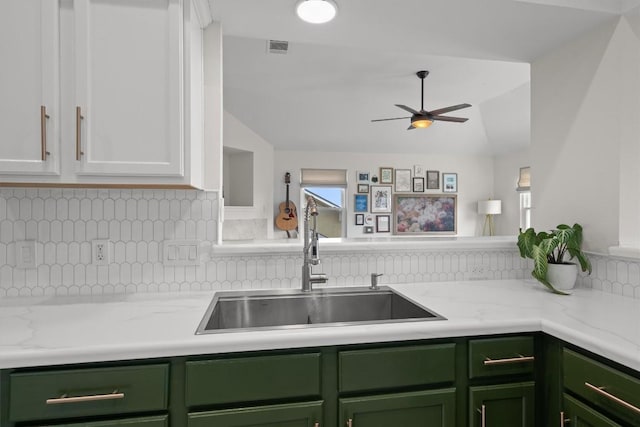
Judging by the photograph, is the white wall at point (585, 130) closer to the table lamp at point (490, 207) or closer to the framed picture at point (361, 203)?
the framed picture at point (361, 203)

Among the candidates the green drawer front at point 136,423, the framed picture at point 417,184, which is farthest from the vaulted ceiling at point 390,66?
the green drawer front at point 136,423

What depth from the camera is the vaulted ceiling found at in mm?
1679

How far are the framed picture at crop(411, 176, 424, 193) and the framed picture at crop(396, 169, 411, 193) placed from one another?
0.31 ft

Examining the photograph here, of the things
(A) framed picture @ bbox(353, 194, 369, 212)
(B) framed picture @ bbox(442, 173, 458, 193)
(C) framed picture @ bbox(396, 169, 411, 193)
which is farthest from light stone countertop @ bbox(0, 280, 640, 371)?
(B) framed picture @ bbox(442, 173, 458, 193)

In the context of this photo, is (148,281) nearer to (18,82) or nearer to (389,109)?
(18,82)

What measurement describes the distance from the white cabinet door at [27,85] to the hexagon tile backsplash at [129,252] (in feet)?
1.21

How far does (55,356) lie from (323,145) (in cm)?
597

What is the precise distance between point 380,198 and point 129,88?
601cm

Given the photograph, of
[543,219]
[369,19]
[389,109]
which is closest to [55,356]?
[369,19]

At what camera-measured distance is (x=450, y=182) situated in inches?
291

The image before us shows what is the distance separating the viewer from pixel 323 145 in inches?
265

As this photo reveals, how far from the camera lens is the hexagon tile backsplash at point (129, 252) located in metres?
1.61

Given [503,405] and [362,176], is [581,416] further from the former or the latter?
[362,176]

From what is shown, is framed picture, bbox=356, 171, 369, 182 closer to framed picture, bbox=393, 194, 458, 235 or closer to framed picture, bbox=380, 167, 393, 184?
framed picture, bbox=380, 167, 393, 184
